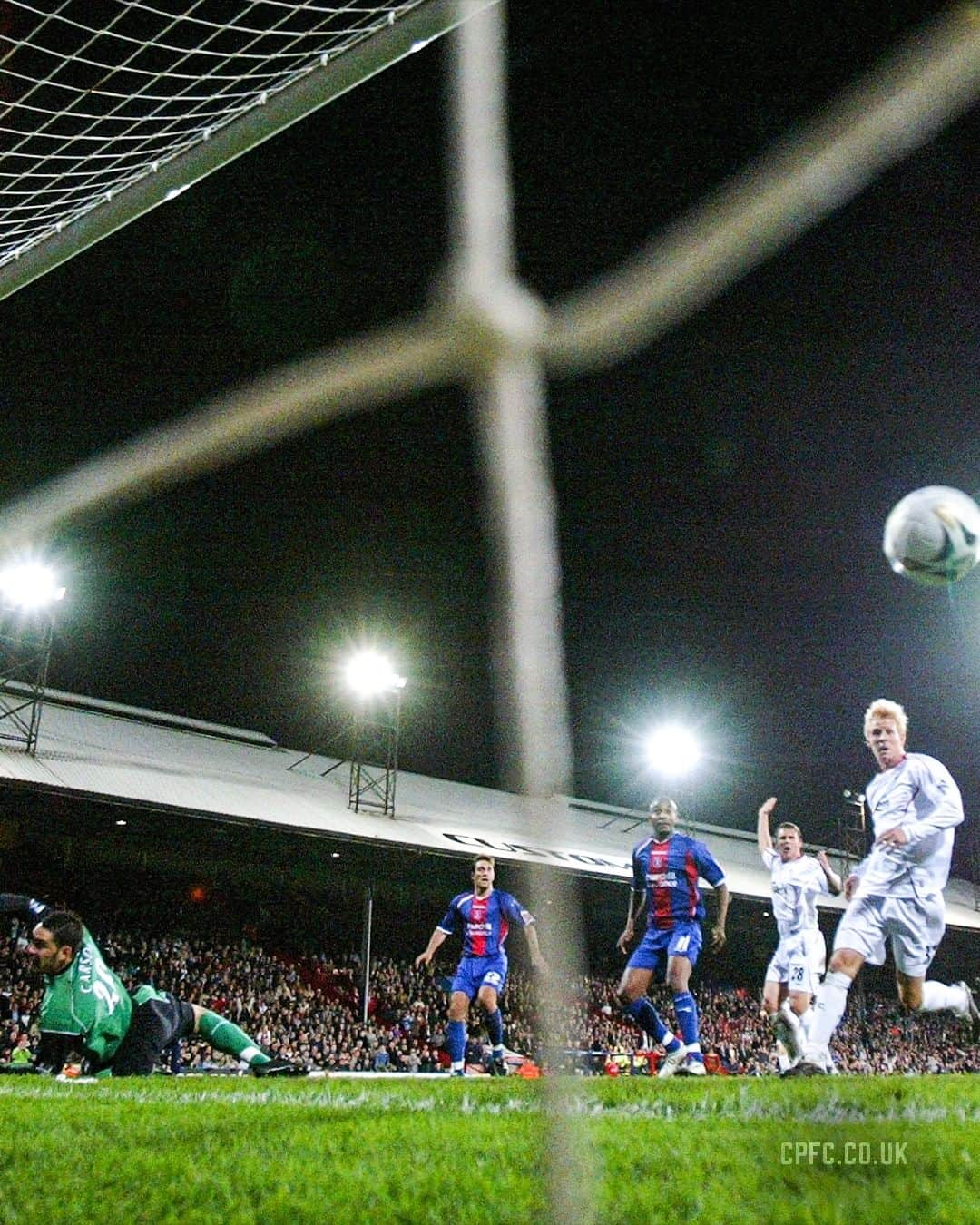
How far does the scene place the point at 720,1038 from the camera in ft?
88.3

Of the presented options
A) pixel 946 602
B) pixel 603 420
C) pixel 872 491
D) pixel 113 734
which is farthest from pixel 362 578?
pixel 946 602

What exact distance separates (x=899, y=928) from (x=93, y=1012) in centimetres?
481

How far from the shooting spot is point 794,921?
9430 mm

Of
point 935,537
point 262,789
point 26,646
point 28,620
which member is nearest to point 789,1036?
point 935,537

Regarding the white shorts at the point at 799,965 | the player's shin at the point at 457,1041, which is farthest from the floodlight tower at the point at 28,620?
the white shorts at the point at 799,965

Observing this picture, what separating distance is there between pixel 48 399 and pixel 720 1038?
21105 millimetres

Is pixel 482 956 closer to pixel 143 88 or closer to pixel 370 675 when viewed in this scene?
pixel 143 88

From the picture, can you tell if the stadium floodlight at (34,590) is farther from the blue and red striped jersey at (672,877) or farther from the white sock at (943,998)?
the white sock at (943,998)

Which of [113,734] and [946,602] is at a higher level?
[946,602]

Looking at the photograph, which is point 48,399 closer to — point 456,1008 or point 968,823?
point 456,1008

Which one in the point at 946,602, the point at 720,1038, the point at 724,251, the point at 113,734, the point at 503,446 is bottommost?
the point at 720,1038

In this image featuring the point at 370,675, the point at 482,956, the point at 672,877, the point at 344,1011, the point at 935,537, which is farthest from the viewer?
the point at 370,675

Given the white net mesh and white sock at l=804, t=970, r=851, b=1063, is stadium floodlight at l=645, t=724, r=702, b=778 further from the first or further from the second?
the white net mesh

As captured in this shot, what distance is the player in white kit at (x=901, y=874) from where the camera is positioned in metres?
6.04
